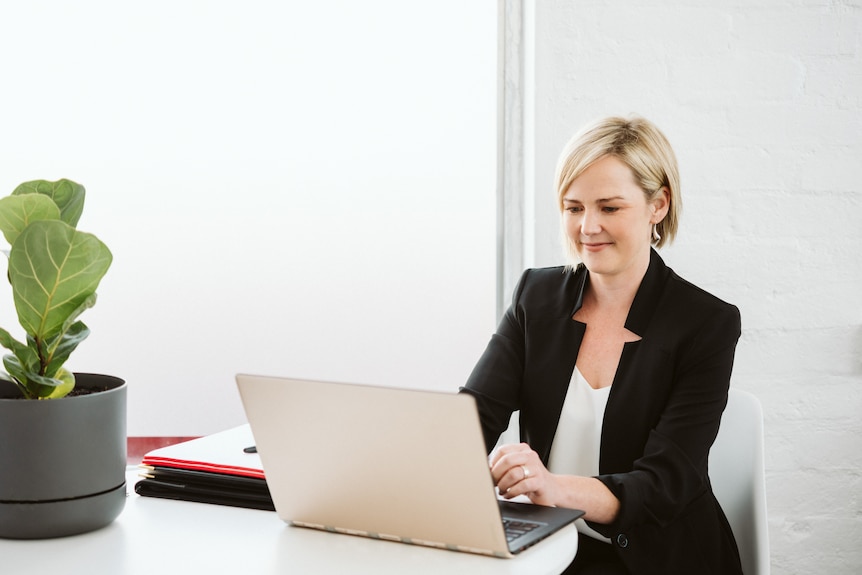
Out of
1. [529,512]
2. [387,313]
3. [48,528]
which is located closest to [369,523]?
[529,512]

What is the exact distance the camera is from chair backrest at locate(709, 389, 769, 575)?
59.5 inches

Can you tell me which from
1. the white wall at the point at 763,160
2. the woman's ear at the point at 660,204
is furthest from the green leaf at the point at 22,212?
the white wall at the point at 763,160

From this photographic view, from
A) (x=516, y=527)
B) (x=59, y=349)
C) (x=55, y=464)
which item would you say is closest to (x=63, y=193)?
(x=59, y=349)

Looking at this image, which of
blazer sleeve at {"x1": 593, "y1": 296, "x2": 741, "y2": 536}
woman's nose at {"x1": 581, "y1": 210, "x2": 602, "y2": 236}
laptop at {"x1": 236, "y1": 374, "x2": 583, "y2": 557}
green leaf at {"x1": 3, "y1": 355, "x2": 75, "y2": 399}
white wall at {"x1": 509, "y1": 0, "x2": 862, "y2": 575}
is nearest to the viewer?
laptop at {"x1": 236, "y1": 374, "x2": 583, "y2": 557}

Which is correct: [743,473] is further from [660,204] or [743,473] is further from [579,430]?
[660,204]

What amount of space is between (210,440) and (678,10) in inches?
52.3

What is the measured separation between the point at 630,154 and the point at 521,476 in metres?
0.68

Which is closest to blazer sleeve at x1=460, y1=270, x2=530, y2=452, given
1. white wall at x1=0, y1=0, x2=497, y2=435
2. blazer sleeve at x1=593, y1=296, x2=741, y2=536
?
blazer sleeve at x1=593, y1=296, x2=741, y2=536

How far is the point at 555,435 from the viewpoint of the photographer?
65.5 inches

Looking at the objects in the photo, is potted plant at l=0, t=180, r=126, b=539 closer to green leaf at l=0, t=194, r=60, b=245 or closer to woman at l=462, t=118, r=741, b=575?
green leaf at l=0, t=194, r=60, b=245

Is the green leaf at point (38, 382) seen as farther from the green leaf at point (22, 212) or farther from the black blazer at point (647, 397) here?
the black blazer at point (647, 397)

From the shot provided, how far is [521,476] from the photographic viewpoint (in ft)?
4.04

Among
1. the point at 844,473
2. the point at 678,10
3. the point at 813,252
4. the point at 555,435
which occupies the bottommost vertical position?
the point at 844,473

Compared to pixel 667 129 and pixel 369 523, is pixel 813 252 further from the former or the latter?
pixel 369 523
